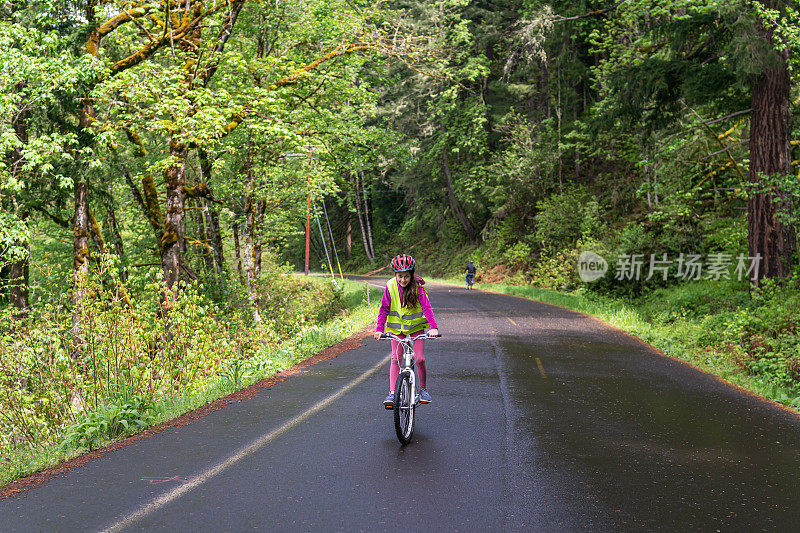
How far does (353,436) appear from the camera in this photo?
6.85 metres

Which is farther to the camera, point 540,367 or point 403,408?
point 540,367

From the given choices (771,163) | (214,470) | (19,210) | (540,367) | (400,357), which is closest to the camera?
(214,470)

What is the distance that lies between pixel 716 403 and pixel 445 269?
133 ft

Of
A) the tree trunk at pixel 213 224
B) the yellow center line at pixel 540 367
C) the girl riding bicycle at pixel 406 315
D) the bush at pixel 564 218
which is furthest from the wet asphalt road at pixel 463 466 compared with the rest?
the bush at pixel 564 218

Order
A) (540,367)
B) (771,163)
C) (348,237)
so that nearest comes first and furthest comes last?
(540,367) → (771,163) → (348,237)

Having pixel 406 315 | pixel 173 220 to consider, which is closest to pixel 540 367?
pixel 406 315

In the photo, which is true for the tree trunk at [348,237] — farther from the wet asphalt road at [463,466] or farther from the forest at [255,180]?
the wet asphalt road at [463,466]

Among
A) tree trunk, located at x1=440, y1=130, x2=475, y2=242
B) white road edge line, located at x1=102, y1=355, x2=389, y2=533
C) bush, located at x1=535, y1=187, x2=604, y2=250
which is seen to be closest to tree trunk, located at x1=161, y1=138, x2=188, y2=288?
white road edge line, located at x1=102, y1=355, x2=389, y2=533

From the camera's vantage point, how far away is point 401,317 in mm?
7062

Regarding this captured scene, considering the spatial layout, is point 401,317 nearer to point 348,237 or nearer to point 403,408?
point 403,408

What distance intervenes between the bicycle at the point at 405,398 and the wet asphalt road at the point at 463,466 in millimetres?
188

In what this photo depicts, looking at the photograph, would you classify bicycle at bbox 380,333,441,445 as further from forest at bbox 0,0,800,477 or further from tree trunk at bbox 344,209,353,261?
tree trunk at bbox 344,209,353,261

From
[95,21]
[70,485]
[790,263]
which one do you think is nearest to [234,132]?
[95,21]

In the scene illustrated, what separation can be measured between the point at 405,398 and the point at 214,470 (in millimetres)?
2091
